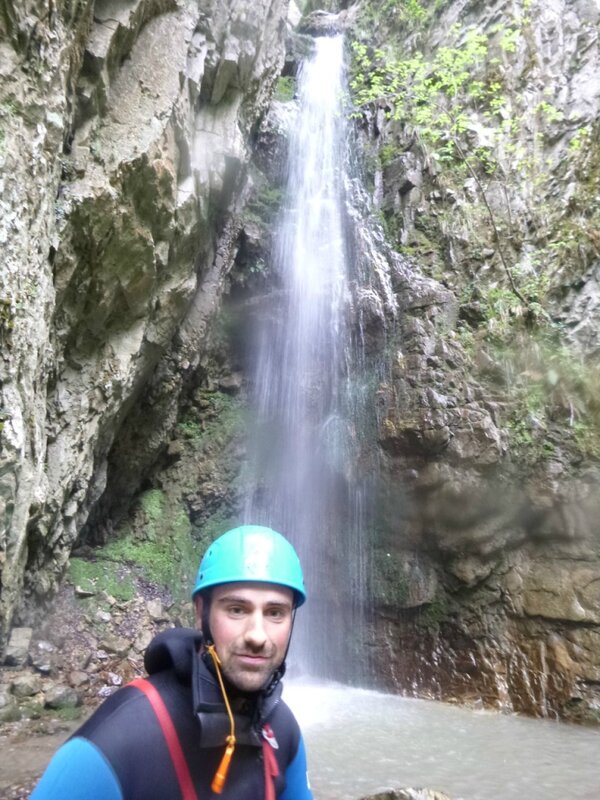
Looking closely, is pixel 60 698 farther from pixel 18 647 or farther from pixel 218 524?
pixel 218 524

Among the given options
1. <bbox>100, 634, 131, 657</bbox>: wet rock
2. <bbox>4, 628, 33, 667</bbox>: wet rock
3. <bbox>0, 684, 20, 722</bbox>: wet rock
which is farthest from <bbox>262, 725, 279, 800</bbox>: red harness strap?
<bbox>100, 634, 131, 657</bbox>: wet rock

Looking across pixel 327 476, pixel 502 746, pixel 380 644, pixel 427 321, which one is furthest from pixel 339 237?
pixel 502 746

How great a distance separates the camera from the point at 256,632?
1368mm

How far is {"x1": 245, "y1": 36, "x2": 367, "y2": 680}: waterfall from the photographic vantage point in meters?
8.89

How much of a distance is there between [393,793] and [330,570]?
19.8 ft

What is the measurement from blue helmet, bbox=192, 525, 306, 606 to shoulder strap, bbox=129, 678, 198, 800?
10.9 inches

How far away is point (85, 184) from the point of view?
5152 mm

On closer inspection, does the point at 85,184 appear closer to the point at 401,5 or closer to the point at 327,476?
the point at 327,476

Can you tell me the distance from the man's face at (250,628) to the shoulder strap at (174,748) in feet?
0.55

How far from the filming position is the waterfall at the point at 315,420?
889cm

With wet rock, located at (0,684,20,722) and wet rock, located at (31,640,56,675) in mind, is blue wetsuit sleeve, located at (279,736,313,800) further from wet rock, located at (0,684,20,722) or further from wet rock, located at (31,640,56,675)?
wet rock, located at (31,640,56,675)

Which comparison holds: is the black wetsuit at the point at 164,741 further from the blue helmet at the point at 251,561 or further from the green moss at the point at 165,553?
the green moss at the point at 165,553

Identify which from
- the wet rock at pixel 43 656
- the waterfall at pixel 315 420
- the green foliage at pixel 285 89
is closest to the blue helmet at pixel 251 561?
the wet rock at pixel 43 656

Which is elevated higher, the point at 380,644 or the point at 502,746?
the point at 380,644
